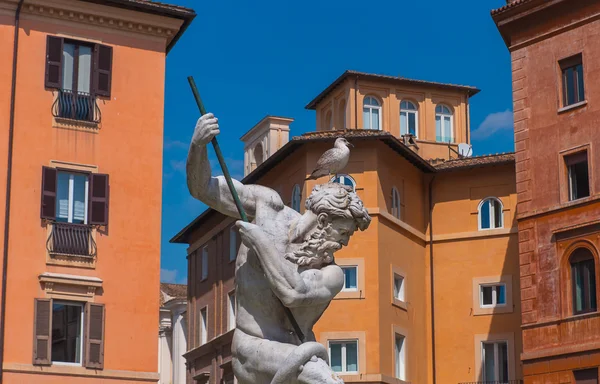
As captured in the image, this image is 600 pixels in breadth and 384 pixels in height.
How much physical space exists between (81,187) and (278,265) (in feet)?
100

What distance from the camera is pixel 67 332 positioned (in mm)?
37281

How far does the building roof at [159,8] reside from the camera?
130 ft

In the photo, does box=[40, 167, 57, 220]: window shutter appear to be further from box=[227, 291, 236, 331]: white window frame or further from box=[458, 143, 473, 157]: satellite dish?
box=[458, 143, 473, 157]: satellite dish

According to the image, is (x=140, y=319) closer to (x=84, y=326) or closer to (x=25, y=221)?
(x=84, y=326)

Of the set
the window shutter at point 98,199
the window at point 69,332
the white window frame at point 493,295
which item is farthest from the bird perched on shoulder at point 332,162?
the white window frame at point 493,295

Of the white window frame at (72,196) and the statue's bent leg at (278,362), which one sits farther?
the white window frame at (72,196)

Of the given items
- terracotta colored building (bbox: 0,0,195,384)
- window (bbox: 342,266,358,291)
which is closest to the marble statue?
terracotta colored building (bbox: 0,0,195,384)

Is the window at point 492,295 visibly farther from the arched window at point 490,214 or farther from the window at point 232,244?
the window at point 232,244

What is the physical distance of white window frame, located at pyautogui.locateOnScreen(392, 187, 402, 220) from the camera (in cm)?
5343

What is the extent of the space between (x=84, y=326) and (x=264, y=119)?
28.0m

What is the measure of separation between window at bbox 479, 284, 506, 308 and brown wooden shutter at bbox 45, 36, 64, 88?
2213 cm

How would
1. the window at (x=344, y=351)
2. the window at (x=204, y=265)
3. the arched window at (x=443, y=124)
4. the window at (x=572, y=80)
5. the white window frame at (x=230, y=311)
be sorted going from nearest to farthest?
the window at (x=572, y=80), the window at (x=344, y=351), the white window frame at (x=230, y=311), the window at (x=204, y=265), the arched window at (x=443, y=124)

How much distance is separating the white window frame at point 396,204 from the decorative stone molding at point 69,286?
718 inches

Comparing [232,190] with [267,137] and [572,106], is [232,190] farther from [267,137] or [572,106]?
[267,137]
